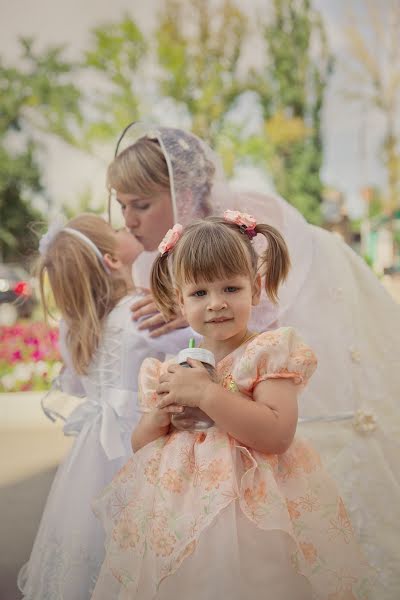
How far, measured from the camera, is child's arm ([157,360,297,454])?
60.4 inches

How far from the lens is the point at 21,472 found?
158 inches

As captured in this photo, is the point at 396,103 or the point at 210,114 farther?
the point at 396,103

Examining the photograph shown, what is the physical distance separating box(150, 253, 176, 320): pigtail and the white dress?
1.53 ft

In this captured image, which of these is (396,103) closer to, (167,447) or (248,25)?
(248,25)

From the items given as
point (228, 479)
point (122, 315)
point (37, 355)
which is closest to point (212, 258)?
point (228, 479)

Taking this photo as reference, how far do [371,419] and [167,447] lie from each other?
105 centimetres

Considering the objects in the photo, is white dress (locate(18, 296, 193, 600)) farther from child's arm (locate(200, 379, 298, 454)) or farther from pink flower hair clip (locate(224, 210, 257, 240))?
child's arm (locate(200, 379, 298, 454))

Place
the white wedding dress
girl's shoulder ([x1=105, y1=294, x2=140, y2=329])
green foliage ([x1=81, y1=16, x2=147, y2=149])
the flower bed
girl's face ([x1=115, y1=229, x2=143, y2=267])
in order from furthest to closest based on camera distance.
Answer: green foliage ([x1=81, y1=16, x2=147, y2=149]) < the flower bed < girl's face ([x1=115, y1=229, x2=143, y2=267]) < girl's shoulder ([x1=105, y1=294, x2=140, y2=329]) < the white wedding dress

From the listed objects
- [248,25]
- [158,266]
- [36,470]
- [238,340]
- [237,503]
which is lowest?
[36,470]

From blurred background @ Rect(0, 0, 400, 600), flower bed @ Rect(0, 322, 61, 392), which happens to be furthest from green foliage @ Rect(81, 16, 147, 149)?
flower bed @ Rect(0, 322, 61, 392)

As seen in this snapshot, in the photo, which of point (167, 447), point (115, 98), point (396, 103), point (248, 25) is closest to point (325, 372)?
→ point (167, 447)

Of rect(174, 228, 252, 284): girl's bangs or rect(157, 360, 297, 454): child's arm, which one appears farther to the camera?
rect(174, 228, 252, 284): girl's bangs

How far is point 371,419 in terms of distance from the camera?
7.91 ft

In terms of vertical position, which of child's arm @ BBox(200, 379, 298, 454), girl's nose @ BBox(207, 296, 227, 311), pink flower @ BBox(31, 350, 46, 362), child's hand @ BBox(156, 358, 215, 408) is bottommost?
pink flower @ BBox(31, 350, 46, 362)
